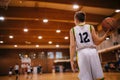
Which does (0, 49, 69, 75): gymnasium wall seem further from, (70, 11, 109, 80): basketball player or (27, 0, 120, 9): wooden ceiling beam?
(70, 11, 109, 80): basketball player

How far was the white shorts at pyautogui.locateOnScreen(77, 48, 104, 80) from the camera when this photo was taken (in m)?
2.34

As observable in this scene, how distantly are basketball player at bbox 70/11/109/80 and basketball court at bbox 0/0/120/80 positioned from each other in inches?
31.9

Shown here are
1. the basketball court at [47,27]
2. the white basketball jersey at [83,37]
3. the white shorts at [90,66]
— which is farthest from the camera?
the basketball court at [47,27]

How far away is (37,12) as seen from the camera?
1250 centimetres

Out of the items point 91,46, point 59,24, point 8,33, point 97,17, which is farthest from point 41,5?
point 91,46

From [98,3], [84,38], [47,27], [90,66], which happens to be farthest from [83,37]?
[47,27]

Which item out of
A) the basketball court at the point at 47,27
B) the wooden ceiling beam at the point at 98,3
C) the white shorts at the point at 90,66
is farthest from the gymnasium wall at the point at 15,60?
the white shorts at the point at 90,66

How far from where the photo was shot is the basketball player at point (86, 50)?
2.35m

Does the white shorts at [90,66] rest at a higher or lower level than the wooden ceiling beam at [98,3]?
lower

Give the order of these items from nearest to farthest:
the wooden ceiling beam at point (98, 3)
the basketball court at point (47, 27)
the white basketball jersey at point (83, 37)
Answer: the white basketball jersey at point (83, 37) → the wooden ceiling beam at point (98, 3) → the basketball court at point (47, 27)

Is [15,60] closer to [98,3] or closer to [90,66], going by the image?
[98,3]

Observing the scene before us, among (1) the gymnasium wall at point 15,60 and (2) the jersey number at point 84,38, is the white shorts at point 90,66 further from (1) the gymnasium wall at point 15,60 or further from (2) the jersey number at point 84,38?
(1) the gymnasium wall at point 15,60

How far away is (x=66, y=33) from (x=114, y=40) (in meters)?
5.52

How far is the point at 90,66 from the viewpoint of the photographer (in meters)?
2.37
